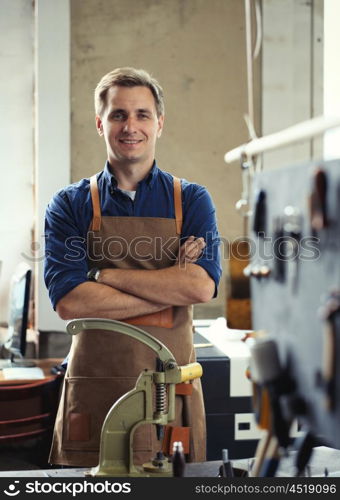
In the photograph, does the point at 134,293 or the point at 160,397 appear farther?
the point at 134,293

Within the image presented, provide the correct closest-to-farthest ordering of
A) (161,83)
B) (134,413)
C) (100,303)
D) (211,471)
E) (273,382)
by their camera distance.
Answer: (273,382) → (134,413) → (211,471) → (100,303) → (161,83)

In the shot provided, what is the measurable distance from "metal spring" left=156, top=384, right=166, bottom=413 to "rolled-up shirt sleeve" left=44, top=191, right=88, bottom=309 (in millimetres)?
636

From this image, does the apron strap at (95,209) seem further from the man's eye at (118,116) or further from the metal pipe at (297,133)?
the metal pipe at (297,133)

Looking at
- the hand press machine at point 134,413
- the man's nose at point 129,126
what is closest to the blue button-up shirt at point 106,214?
the man's nose at point 129,126

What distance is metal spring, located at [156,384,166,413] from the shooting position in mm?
1622

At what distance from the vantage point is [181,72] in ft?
12.3

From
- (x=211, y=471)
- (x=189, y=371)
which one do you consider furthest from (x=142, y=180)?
(x=211, y=471)

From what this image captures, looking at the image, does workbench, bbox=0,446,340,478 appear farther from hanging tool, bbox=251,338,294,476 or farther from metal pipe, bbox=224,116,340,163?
metal pipe, bbox=224,116,340,163

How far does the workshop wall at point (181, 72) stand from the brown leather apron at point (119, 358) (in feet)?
4.87

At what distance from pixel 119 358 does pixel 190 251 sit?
393 millimetres

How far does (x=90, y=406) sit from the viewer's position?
2.22 m

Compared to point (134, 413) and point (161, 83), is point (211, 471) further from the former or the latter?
point (161, 83)

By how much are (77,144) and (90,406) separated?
1814 millimetres
